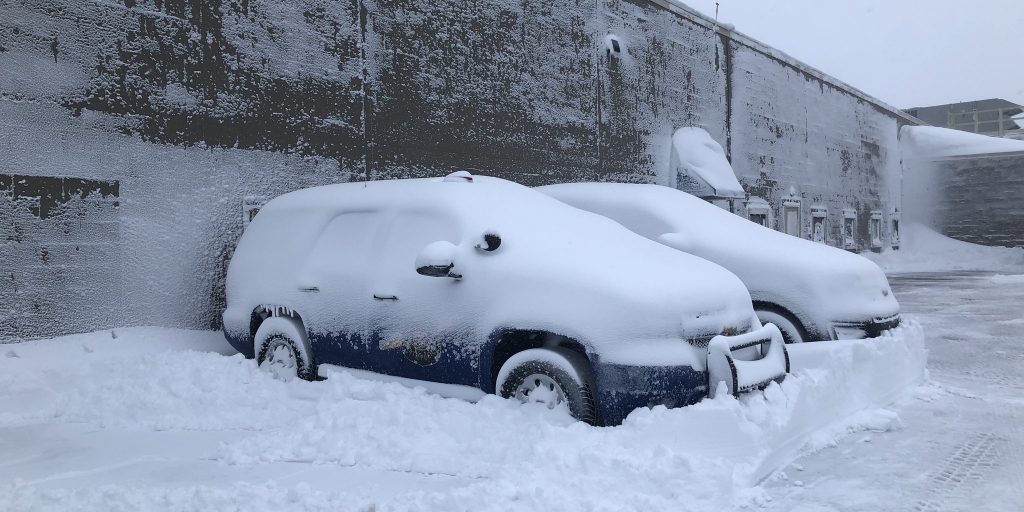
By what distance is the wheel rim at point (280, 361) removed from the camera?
635cm

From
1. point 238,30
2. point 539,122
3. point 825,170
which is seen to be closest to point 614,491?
point 238,30

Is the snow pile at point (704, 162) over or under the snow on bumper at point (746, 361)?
over

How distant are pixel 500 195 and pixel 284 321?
199 cm

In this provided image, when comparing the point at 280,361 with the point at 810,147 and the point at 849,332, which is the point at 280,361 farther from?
the point at 810,147

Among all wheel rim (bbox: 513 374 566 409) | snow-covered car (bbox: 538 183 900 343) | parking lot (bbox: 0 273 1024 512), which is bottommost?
parking lot (bbox: 0 273 1024 512)

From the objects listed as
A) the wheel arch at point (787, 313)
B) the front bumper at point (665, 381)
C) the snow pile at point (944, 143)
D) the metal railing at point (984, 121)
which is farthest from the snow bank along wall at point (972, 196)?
the front bumper at point (665, 381)

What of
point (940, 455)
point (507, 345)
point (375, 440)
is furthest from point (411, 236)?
point (940, 455)

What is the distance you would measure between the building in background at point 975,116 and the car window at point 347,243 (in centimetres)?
4749

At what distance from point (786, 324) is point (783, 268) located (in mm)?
509

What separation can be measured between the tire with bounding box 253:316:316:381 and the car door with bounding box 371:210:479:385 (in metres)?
0.81

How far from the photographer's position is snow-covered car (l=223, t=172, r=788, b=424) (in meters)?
4.81

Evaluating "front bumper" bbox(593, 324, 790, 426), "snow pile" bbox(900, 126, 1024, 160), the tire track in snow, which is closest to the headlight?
the tire track in snow

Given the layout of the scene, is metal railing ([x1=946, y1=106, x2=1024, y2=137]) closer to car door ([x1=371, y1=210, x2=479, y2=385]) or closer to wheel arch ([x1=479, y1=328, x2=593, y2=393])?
car door ([x1=371, y1=210, x2=479, y2=385])

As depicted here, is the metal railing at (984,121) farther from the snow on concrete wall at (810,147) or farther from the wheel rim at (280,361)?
the wheel rim at (280,361)
